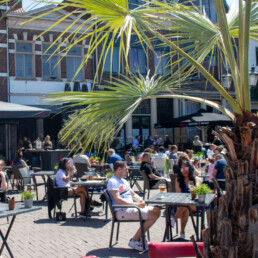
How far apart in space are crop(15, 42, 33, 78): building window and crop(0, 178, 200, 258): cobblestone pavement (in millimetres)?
13782

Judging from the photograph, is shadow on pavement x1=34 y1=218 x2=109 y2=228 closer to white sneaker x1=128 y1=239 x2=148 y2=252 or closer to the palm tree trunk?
white sneaker x1=128 y1=239 x2=148 y2=252

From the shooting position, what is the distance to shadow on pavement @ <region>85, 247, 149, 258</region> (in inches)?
214

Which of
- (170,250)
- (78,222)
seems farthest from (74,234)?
(170,250)

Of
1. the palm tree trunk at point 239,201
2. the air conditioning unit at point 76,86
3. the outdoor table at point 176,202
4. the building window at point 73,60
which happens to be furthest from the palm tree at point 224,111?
the building window at point 73,60

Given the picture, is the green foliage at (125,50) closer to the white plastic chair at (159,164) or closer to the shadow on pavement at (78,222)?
the shadow on pavement at (78,222)

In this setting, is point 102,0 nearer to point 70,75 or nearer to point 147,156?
point 147,156

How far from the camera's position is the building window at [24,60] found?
20734mm

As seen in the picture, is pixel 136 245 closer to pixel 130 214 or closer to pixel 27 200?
pixel 130 214

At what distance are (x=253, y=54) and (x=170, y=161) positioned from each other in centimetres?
1792

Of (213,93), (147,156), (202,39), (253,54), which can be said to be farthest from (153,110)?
(202,39)

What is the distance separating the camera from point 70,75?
2198cm

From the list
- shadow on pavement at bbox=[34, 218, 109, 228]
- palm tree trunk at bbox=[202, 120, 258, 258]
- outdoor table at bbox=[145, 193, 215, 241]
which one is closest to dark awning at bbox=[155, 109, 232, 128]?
shadow on pavement at bbox=[34, 218, 109, 228]

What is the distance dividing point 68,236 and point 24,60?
15.9 m

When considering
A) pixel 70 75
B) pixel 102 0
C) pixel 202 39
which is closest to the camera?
pixel 102 0
